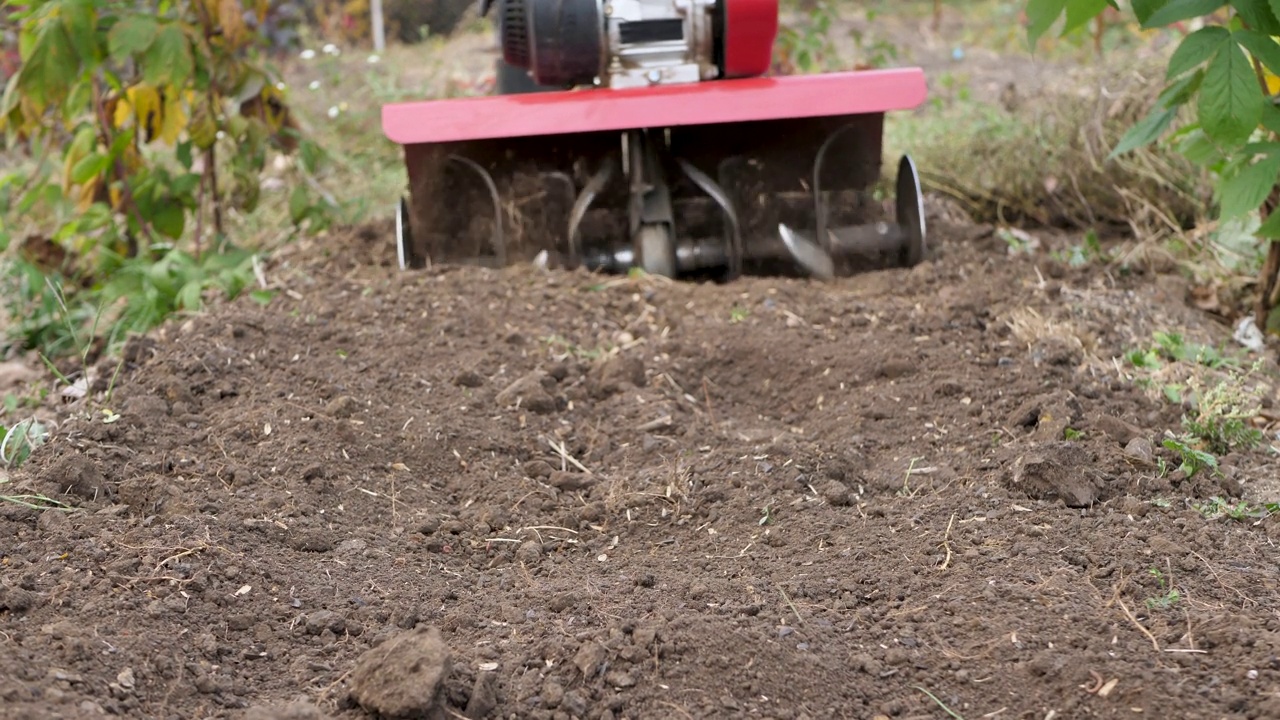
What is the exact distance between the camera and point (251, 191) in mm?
4297

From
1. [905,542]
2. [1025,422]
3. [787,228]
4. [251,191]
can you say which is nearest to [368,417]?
[905,542]

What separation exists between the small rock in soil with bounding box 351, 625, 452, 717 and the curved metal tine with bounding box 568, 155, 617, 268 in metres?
2.08

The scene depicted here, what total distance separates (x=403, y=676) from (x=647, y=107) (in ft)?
6.86

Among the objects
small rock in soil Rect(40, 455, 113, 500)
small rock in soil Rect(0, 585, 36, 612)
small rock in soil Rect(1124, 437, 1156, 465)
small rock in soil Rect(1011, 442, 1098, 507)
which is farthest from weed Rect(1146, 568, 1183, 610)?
small rock in soil Rect(40, 455, 113, 500)

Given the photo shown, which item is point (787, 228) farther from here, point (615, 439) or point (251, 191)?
point (251, 191)

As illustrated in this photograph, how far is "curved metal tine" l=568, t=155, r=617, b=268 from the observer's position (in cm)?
366

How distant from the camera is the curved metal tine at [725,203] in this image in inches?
145

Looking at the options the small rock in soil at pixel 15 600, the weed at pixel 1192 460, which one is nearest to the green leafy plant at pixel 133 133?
the small rock in soil at pixel 15 600

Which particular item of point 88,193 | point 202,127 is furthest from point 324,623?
point 88,193

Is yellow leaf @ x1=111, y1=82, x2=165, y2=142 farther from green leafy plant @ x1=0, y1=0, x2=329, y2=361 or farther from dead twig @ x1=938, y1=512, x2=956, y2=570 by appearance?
dead twig @ x1=938, y1=512, x2=956, y2=570

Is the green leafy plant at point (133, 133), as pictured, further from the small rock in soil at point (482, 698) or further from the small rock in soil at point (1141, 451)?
the small rock in soil at point (1141, 451)

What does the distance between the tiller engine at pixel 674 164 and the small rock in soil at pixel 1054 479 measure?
1.42 meters

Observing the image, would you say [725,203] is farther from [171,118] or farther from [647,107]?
[171,118]

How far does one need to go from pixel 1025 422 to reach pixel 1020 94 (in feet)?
11.7
